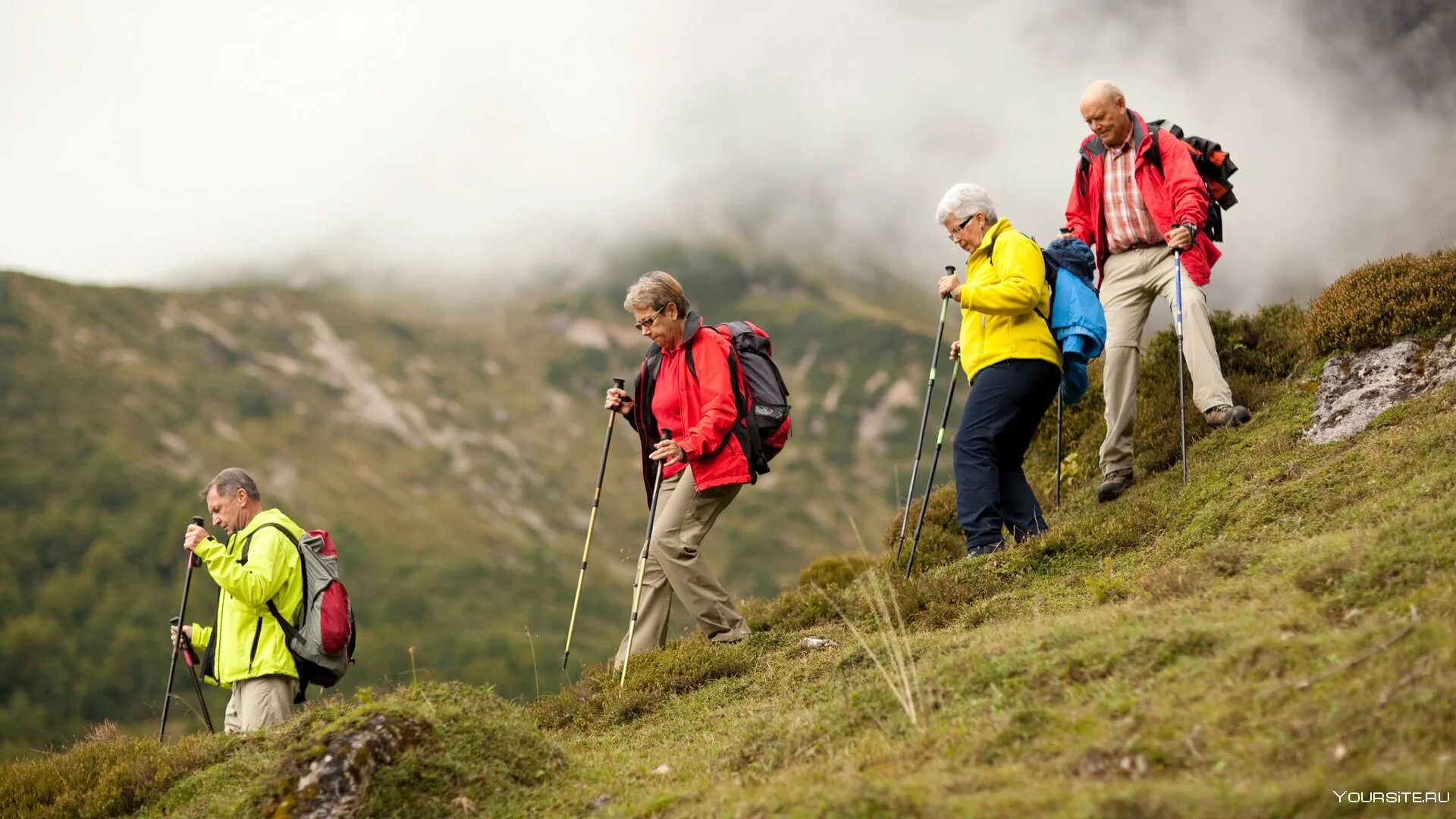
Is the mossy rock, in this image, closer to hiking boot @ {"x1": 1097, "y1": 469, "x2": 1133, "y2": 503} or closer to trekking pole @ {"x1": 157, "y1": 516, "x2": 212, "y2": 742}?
hiking boot @ {"x1": 1097, "y1": 469, "x2": 1133, "y2": 503}

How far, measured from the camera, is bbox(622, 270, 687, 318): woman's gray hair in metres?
9.55

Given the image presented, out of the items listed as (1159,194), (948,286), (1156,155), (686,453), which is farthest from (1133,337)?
(686,453)

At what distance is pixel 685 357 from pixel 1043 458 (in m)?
6.91

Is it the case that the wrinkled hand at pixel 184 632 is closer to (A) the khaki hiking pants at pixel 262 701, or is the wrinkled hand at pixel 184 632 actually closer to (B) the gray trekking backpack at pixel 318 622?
(A) the khaki hiking pants at pixel 262 701

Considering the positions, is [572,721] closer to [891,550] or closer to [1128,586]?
[1128,586]

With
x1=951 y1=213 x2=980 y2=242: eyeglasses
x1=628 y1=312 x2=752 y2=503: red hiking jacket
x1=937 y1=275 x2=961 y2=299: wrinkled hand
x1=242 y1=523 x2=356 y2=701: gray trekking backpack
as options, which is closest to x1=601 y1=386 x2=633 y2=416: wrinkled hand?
x1=628 y1=312 x2=752 y2=503: red hiking jacket

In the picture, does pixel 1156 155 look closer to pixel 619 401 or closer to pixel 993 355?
pixel 993 355

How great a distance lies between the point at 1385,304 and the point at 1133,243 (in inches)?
104

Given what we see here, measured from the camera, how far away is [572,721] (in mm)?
9258

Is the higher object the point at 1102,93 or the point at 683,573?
the point at 1102,93

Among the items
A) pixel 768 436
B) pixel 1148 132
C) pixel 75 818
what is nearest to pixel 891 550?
pixel 768 436

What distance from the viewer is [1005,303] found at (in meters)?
9.44

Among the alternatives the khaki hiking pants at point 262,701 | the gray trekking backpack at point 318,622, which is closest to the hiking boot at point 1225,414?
the gray trekking backpack at point 318,622

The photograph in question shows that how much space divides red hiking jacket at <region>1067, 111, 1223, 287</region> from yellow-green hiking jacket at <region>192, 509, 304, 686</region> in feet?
23.6
